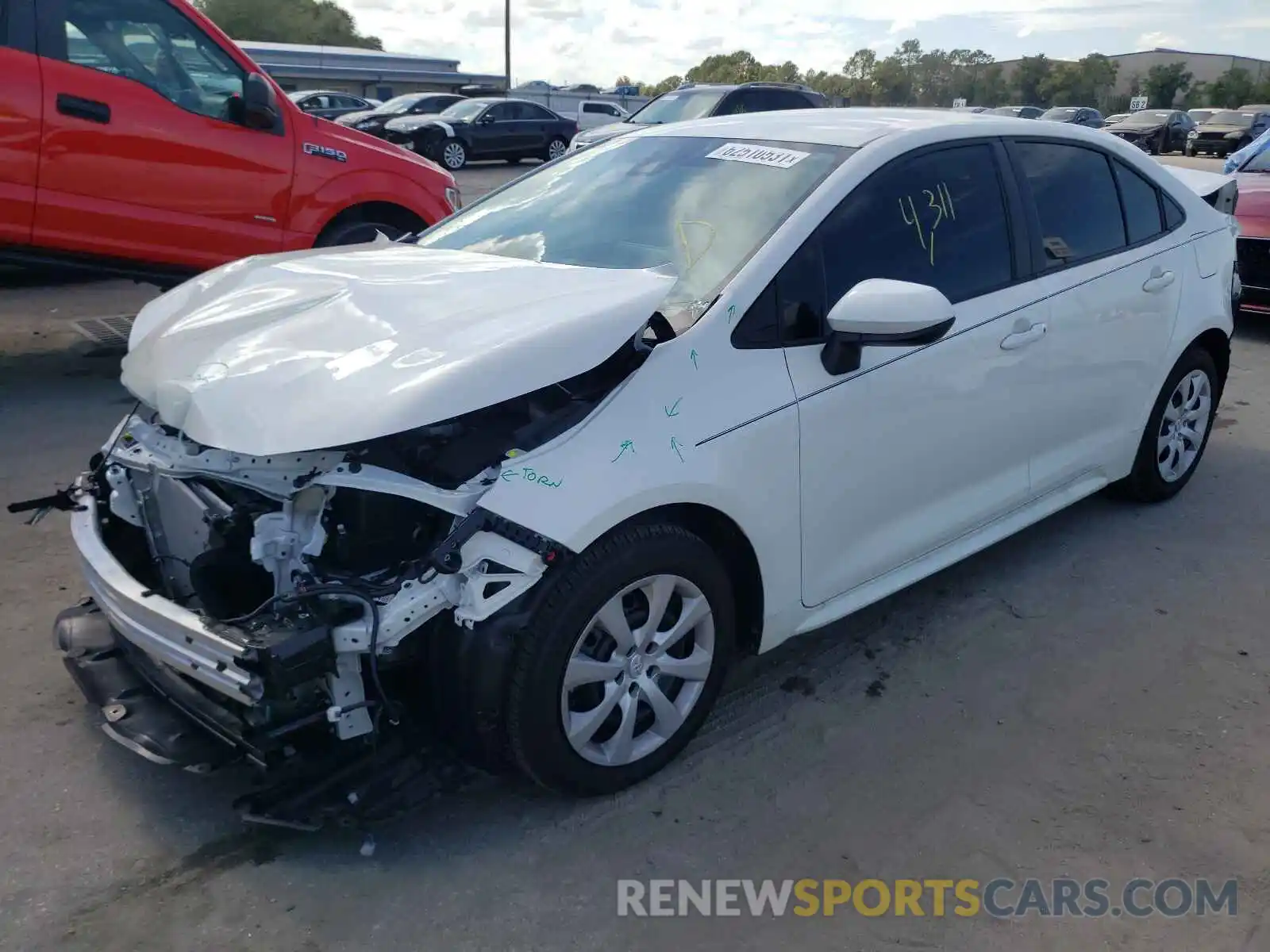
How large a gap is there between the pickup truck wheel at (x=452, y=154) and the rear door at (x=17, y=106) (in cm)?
1834

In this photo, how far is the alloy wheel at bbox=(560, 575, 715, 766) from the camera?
2.68 metres

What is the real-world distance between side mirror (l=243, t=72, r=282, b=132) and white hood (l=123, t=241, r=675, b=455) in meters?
3.30

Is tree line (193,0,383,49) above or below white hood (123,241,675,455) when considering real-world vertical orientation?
above

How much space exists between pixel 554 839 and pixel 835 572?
1153mm

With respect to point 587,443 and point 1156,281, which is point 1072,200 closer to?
point 1156,281

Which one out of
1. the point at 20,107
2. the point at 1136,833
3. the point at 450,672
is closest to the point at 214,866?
the point at 450,672

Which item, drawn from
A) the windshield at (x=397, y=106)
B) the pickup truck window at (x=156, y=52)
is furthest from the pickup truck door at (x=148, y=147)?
the windshield at (x=397, y=106)

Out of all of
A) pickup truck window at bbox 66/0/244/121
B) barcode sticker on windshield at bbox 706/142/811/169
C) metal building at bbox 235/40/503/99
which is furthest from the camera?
metal building at bbox 235/40/503/99

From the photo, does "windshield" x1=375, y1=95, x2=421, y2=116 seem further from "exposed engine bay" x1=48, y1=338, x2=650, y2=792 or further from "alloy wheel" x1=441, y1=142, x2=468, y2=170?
"exposed engine bay" x1=48, y1=338, x2=650, y2=792

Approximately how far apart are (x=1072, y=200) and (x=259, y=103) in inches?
181

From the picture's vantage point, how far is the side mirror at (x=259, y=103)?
243 inches

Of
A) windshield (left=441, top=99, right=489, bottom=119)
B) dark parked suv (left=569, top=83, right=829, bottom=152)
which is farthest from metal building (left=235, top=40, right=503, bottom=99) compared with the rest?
dark parked suv (left=569, top=83, right=829, bottom=152)

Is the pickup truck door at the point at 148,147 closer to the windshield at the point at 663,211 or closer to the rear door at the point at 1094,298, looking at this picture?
the windshield at the point at 663,211

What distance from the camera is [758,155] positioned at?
347 cm
